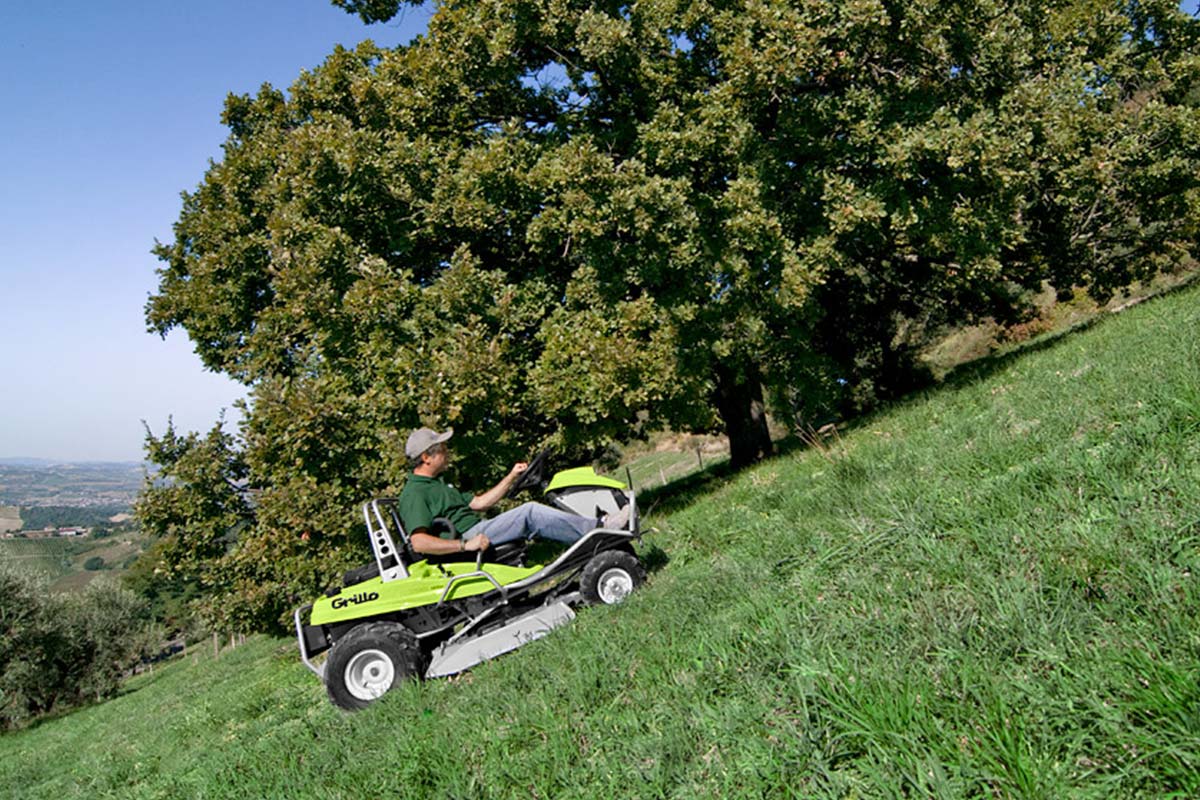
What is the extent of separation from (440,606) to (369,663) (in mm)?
722

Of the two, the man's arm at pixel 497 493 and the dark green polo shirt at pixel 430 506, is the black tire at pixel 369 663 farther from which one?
the man's arm at pixel 497 493

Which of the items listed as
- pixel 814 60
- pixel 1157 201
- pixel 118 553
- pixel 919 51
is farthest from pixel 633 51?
pixel 118 553

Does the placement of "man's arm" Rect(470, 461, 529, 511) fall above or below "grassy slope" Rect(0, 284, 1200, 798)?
above

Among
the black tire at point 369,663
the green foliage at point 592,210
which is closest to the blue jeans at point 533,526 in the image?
the black tire at point 369,663

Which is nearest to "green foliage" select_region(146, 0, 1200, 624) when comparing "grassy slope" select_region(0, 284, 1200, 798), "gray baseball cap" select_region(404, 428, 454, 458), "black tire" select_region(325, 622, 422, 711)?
"gray baseball cap" select_region(404, 428, 454, 458)

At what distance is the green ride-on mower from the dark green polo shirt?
170mm

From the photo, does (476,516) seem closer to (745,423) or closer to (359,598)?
(359,598)

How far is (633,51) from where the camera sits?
524 inches

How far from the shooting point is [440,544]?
6.11 m

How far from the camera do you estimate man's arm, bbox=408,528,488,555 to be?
6.06m

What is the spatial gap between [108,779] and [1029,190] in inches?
786

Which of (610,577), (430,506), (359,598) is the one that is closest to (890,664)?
(610,577)

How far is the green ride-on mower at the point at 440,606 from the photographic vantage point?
5.77 meters

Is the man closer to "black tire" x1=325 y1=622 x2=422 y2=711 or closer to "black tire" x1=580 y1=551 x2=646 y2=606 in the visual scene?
"black tire" x1=580 y1=551 x2=646 y2=606
